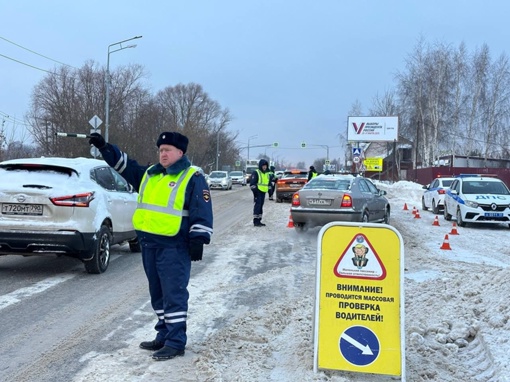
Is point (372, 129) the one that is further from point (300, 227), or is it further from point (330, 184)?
point (330, 184)

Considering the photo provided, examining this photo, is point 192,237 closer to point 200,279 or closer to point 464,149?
point 200,279

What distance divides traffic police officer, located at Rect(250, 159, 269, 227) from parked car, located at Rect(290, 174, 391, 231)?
1.61m

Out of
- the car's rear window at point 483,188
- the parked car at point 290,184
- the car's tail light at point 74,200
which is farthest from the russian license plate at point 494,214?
the car's tail light at point 74,200

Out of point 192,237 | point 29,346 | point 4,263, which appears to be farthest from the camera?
point 4,263

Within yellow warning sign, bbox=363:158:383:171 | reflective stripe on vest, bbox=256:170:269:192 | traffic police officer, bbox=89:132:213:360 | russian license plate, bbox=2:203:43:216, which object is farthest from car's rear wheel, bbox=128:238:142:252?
yellow warning sign, bbox=363:158:383:171

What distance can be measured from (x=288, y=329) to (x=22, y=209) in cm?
421

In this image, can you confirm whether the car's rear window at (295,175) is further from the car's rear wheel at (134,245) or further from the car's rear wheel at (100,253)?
the car's rear wheel at (100,253)

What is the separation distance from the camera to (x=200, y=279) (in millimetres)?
7957

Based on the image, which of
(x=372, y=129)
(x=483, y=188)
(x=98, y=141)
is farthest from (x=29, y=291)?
(x=372, y=129)

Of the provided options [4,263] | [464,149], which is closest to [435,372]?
[4,263]

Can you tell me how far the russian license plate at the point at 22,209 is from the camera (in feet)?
24.7

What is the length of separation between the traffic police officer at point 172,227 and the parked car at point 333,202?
8.22 meters

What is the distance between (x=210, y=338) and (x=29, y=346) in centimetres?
161

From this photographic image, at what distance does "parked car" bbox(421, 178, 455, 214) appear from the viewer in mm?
20708
